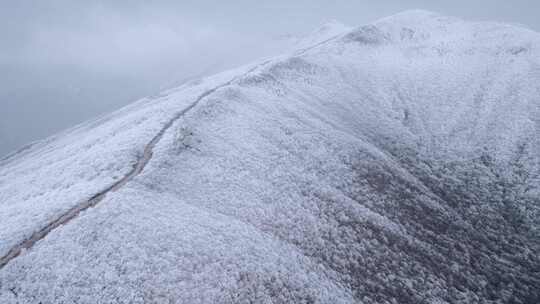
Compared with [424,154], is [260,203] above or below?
above

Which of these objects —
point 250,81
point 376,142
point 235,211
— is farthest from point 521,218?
point 250,81

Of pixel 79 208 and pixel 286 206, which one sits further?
pixel 286 206

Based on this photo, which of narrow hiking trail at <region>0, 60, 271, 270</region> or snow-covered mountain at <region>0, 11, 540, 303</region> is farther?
snow-covered mountain at <region>0, 11, 540, 303</region>

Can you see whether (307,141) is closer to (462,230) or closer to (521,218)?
(462,230)

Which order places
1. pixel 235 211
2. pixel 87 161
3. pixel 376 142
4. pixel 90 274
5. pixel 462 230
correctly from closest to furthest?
pixel 90 274 < pixel 235 211 < pixel 87 161 < pixel 462 230 < pixel 376 142

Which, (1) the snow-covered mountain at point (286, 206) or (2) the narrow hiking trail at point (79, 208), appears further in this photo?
(1) the snow-covered mountain at point (286, 206)

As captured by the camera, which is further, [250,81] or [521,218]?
[250,81]

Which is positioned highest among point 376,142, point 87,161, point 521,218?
point 87,161

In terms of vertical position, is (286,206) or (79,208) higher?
(79,208)
